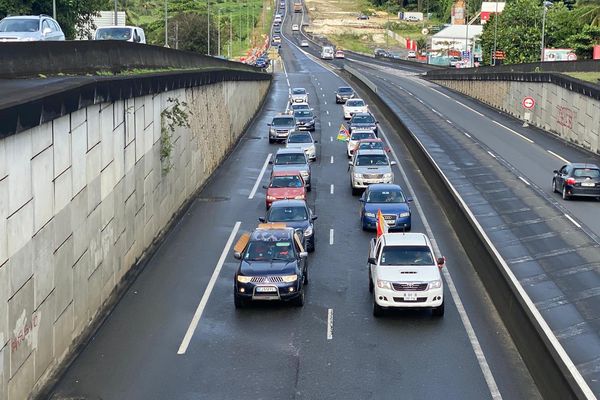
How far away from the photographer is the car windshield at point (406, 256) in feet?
73.8

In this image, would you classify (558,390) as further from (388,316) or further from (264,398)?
(388,316)

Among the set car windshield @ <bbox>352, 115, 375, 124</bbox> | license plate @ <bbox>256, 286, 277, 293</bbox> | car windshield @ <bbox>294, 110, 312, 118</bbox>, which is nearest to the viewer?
license plate @ <bbox>256, 286, 277, 293</bbox>

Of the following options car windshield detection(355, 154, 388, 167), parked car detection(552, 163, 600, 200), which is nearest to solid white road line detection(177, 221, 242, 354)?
car windshield detection(355, 154, 388, 167)

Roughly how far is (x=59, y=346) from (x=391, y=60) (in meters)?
130

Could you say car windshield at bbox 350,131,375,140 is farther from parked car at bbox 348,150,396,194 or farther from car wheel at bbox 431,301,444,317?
car wheel at bbox 431,301,444,317

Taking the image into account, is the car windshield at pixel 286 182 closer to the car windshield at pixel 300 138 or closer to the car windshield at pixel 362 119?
the car windshield at pixel 300 138

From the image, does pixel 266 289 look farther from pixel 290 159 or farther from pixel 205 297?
pixel 290 159

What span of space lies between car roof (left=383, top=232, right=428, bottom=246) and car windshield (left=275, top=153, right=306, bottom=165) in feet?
55.0

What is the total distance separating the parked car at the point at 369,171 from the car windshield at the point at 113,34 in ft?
38.0

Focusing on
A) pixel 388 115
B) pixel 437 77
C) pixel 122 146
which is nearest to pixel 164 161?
pixel 122 146

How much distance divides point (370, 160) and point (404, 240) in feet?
54.1

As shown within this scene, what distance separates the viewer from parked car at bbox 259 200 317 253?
93.2 feet

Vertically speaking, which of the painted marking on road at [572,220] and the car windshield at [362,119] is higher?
the car windshield at [362,119]

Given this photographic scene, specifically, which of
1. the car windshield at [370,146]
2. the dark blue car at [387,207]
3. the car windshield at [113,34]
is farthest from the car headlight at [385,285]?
the car windshield at [370,146]
